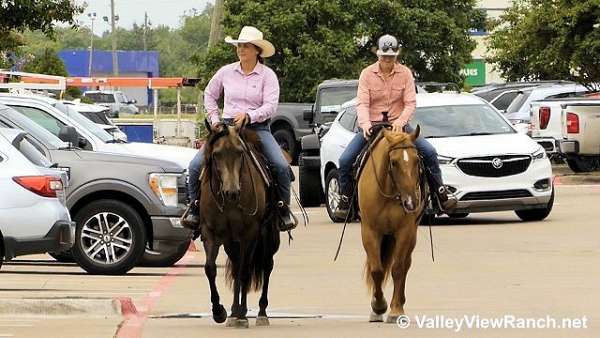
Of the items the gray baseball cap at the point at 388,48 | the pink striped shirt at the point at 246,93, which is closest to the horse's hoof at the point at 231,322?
the pink striped shirt at the point at 246,93

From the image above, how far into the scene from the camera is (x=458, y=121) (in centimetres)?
2409

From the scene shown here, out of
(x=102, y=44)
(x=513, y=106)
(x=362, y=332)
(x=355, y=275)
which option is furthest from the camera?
(x=102, y=44)

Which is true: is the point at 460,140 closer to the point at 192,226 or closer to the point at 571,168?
the point at 192,226

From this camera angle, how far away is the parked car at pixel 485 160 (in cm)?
2262

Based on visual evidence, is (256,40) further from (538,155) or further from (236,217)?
(538,155)

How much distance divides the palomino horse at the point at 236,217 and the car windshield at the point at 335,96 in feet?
71.3

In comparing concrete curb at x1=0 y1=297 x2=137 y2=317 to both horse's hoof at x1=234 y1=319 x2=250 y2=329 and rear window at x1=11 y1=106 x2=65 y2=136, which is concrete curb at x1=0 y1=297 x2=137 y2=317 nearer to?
horse's hoof at x1=234 y1=319 x2=250 y2=329

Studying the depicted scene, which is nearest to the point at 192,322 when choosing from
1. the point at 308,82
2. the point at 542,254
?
the point at 542,254

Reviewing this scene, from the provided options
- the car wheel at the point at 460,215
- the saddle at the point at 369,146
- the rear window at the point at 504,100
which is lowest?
the car wheel at the point at 460,215

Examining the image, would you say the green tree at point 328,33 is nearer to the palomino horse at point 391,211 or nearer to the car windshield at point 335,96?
the car windshield at point 335,96

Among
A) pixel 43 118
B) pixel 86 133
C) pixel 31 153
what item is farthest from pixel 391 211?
pixel 43 118

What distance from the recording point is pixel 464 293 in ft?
49.4

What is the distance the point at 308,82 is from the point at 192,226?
39.4 m

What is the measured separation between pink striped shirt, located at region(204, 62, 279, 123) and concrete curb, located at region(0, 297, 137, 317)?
1808 mm
